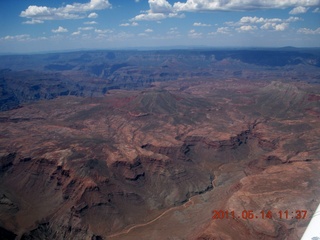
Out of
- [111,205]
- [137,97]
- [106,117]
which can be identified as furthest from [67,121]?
[111,205]

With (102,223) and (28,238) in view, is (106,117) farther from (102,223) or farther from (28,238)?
(28,238)
